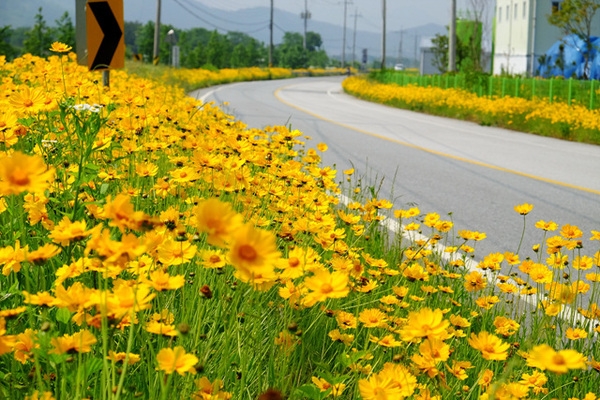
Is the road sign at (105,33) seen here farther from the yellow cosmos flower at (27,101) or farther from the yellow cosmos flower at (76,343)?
the yellow cosmos flower at (76,343)

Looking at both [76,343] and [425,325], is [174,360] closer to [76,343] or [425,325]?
[76,343]

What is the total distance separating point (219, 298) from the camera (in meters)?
2.69

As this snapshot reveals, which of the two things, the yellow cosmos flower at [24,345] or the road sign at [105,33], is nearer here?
the yellow cosmos flower at [24,345]

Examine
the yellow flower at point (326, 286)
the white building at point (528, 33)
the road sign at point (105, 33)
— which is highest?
Result: the white building at point (528, 33)

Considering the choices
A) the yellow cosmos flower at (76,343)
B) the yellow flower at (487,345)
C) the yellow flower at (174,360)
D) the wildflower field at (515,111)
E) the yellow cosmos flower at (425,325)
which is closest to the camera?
the yellow flower at (174,360)

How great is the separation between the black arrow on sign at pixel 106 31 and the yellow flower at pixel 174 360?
17.7 ft

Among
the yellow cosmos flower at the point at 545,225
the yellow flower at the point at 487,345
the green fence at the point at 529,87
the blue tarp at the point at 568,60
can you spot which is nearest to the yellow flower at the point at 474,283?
the yellow cosmos flower at the point at 545,225

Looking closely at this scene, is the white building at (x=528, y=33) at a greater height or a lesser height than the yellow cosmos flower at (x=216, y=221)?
greater

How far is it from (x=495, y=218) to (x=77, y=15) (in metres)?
3.84

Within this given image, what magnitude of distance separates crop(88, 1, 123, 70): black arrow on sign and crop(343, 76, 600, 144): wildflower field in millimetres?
9911

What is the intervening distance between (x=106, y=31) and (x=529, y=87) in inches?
629

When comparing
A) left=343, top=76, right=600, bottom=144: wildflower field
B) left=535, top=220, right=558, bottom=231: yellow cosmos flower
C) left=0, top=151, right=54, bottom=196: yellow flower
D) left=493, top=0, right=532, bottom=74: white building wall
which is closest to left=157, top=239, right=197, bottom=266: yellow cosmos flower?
left=0, top=151, right=54, bottom=196: yellow flower

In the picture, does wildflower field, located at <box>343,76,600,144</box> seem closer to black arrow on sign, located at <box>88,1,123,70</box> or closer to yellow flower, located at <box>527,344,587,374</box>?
black arrow on sign, located at <box>88,1,123,70</box>

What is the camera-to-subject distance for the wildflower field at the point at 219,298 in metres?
1.44
